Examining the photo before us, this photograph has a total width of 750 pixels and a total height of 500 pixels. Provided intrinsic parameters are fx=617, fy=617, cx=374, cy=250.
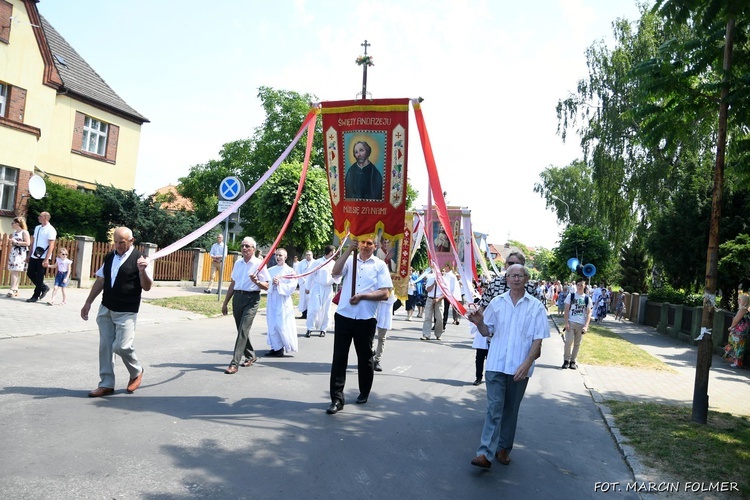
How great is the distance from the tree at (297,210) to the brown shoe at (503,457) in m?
18.6

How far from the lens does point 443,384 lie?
908cm

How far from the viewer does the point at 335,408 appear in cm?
665

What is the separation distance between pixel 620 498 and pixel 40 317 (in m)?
10.8

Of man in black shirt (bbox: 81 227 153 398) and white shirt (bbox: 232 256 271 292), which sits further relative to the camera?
white shirt (bbox: 232 256 271 292)

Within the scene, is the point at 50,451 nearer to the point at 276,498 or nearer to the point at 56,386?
the point at 276,498

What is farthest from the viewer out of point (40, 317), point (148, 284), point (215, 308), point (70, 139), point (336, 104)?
point (70, 139)

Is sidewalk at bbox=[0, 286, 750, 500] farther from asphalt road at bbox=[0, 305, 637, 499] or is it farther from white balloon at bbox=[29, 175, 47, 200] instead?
white balloon at bbox=[29, 175, 47, 200]

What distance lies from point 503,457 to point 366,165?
166 inches

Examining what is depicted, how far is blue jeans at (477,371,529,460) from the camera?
512 cm

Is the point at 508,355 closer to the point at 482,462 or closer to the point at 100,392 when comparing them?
the point at 482,462

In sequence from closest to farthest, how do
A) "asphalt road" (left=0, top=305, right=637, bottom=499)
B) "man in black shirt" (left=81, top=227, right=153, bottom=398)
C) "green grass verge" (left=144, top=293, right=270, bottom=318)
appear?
"asphalt road" (left=0, top=305, right=637, bottom=499), "man in black shirt" (left=81, top=227, right=153, bottom=398), "green grass verge" (left=144, top=293, right=270, bottom=318)

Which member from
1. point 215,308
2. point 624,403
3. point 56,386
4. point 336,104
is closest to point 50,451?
point 56,386

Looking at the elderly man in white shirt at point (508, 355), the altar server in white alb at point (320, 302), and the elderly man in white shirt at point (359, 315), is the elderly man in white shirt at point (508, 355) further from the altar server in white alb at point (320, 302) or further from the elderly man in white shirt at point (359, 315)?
the altar server in white alb at point (320, 302)
